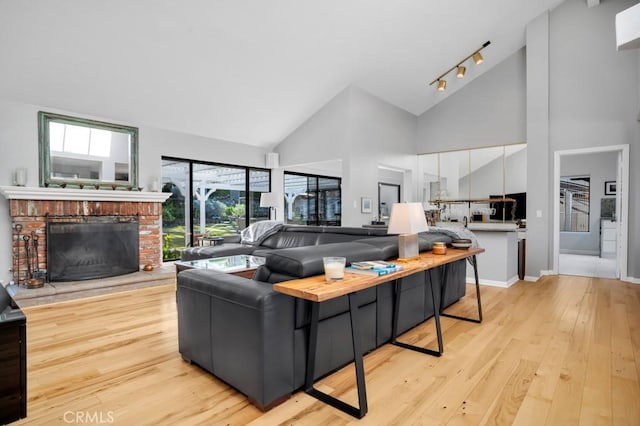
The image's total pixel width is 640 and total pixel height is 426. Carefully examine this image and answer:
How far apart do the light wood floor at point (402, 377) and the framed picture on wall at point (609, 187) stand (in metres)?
5.37

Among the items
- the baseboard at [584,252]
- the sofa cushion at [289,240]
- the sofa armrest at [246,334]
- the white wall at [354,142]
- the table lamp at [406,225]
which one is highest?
the white wall at [354,142]

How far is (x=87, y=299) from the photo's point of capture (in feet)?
13.8

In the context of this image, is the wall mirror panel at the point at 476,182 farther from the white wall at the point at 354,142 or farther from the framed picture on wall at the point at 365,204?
the framed picture on wall at the point at 365,204

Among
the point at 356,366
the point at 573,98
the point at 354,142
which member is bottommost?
the point at 356,366

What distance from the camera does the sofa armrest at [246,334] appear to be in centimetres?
178

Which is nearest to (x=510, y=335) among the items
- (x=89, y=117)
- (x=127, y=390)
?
(x=127, y=390)

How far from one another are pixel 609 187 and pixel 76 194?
10.2m

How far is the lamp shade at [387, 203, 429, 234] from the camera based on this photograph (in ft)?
8.44

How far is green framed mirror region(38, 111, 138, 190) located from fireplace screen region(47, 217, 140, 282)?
58 cm

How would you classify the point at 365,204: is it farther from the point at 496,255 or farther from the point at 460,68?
the point at 460,68

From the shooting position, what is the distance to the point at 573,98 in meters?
5.58

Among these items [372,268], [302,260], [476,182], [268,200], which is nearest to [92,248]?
[268,200]

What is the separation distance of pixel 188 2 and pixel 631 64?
20.8 feet

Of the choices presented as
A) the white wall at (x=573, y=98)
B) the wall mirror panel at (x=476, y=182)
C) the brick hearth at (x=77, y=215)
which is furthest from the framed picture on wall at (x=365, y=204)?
the brick hearth at (x=77, y=215)
